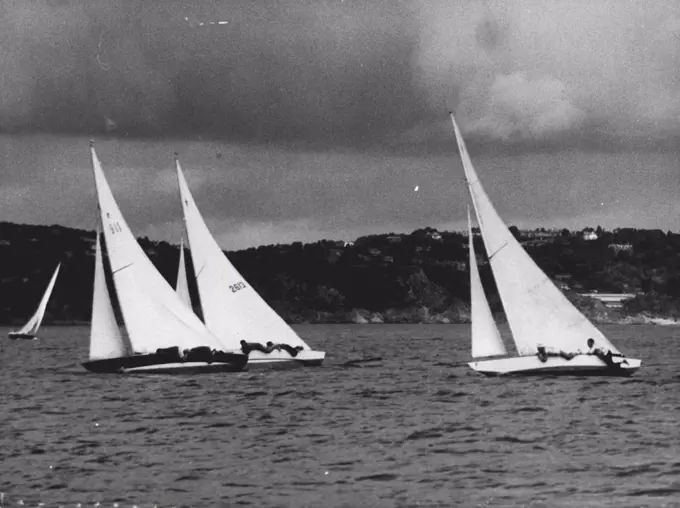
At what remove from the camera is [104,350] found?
1940 inches

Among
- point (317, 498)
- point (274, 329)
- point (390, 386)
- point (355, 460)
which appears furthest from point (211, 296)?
point (317, 498)

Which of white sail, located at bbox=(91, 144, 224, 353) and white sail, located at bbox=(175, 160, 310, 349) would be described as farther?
white sail, located at bbox=(175, 160, 310, 349)

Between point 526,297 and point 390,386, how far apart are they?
28.3 ft

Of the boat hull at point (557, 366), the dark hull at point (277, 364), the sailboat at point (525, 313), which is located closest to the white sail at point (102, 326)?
the dark hull at point (277, 364)

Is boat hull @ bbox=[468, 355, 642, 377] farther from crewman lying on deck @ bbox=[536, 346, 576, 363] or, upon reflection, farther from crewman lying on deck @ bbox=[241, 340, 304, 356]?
crewman lying on deck @ bbox=[241, 340, 304, 356]

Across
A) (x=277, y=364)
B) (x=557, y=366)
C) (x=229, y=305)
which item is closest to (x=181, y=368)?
(x=229, y=305)

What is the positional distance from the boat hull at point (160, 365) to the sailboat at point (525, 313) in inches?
424

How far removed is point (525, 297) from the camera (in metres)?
44.8

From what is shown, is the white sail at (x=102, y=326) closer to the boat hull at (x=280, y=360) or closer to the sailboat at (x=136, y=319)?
the sailboat at (x=136, y=319)

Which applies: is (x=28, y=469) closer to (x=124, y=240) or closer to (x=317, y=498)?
(x=317, y=498)

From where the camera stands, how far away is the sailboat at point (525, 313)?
4462 cm

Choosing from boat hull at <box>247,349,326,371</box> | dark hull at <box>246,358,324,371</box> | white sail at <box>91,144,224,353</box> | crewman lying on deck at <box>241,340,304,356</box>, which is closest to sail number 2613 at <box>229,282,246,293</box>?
crewman lying on deck at <box>241,340,304,356</box>

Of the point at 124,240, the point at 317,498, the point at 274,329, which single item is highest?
the point at 124,240

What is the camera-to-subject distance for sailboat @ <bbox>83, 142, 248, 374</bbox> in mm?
48500
